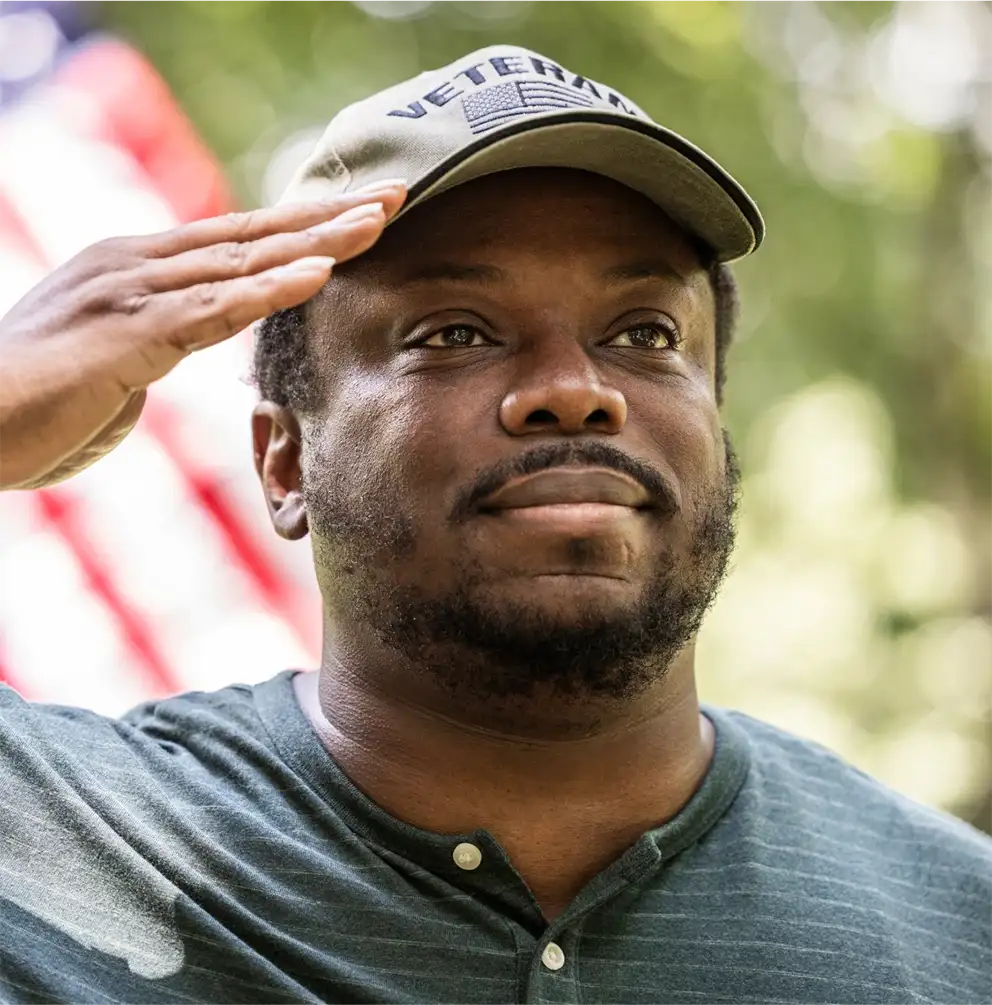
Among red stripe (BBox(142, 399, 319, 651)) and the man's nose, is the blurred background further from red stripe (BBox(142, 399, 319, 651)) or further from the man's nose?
the man's nose

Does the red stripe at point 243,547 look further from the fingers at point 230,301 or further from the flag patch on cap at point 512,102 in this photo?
the fingers at point 230,301

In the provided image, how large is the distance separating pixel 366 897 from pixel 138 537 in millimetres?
2227

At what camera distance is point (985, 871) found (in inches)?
80.0

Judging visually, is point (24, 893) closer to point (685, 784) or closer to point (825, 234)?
point (685, 784)

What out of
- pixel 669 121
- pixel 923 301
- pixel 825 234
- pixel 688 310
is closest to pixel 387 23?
pixel 669 121

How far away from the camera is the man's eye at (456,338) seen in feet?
6.13

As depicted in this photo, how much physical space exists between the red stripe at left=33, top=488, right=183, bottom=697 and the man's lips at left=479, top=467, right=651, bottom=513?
2.12 metres

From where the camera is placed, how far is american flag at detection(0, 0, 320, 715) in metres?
3.66

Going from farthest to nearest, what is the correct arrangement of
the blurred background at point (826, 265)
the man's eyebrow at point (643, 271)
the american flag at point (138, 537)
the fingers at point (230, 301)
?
the blurred background at point (826, 265) → the american flag at point (138, 537) → the man's eyebrow at point (643, 271) → the fingers at point (230, 301)

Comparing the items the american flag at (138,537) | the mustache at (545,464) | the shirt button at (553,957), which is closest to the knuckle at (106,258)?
the mustache at (545,464)

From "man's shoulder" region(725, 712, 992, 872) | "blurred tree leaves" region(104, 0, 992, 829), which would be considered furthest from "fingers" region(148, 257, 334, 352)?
"blurred tree leaves" region(104, 0, 992, 829)

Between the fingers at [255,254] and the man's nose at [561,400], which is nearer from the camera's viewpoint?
the fingers at [255,254]

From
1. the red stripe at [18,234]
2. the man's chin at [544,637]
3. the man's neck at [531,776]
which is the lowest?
the man's neck at [531,776]

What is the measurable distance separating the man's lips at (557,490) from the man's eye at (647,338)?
0.24m
